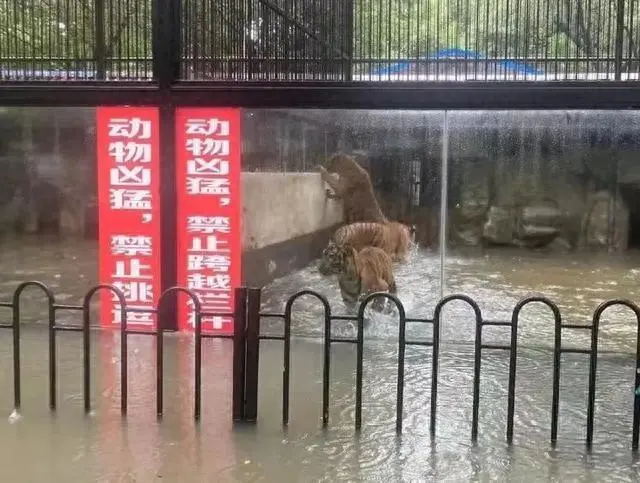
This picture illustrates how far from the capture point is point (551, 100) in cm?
691

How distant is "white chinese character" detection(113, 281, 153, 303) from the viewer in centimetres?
749

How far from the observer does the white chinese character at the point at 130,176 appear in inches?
292

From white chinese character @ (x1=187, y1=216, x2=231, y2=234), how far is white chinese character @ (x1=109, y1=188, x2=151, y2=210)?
1.40 ft

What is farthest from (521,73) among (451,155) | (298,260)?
(298,260)

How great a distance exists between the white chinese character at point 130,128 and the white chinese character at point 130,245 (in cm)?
92

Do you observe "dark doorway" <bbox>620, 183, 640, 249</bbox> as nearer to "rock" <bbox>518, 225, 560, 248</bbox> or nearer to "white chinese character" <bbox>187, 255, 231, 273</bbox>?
"rock" <bbox>518, 225, 560, 248</bbox>

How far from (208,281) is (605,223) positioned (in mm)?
3562

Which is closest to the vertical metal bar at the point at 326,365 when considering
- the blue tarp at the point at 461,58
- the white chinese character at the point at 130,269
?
the white chinese character at the point at 130,269

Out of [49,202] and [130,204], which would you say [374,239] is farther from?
[49,202]

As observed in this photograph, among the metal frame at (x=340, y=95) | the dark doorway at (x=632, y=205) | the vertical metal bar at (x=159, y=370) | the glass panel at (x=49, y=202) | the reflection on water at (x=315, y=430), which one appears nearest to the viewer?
the reflection on water at (x=315, y=430)

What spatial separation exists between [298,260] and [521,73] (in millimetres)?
2573

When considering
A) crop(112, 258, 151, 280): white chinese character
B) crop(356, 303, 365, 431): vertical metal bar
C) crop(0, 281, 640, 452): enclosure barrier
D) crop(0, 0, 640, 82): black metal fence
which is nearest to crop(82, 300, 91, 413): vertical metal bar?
crop(0, 281, 640, 452): enclosure barrier

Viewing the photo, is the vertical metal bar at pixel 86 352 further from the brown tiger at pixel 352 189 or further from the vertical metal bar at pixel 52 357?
the brown tiger at pixel 352 189

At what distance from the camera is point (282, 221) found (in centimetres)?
758
